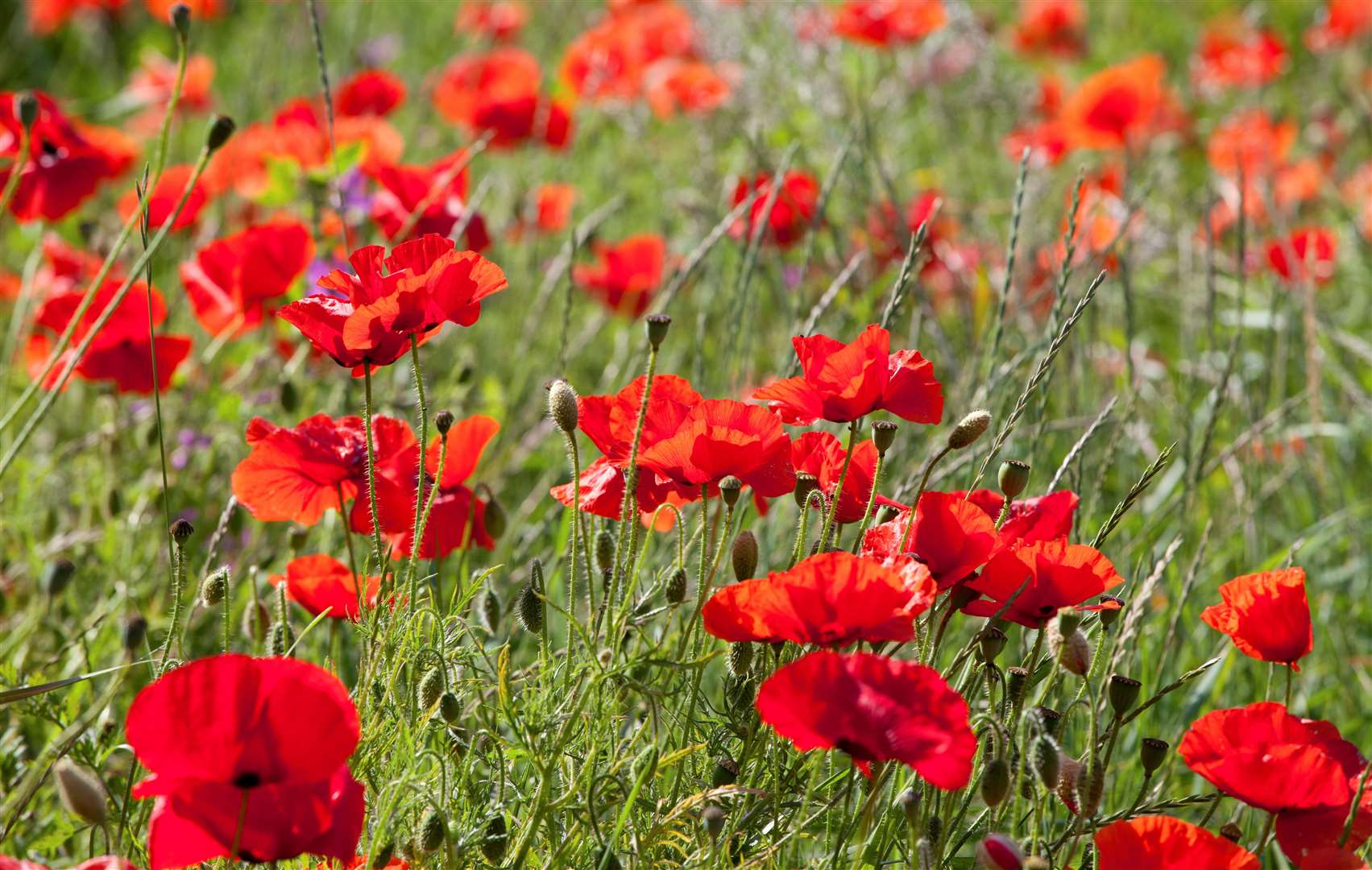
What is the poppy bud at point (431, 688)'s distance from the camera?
1.04 meters

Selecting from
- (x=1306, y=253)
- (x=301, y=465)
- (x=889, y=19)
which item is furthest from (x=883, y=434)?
(x=889, y=19)

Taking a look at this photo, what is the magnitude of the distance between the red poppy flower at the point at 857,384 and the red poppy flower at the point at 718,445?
0.04m

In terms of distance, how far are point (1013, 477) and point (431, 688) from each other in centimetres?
48

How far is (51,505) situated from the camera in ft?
6.47

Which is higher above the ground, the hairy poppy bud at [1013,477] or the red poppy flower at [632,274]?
the hairy poppy bud at [1013,477]

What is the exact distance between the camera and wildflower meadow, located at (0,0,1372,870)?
3.22 feet

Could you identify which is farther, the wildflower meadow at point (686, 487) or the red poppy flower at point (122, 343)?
the red poppy flower at point (122, 343)

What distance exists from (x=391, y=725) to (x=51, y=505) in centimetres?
106

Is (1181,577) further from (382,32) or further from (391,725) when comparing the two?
(382,32)

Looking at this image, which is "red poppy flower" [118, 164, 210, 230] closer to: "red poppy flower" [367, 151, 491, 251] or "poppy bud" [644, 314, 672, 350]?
"red poppy flower" [367, 151, 491, 251]

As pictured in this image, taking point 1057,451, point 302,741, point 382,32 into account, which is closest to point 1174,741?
point 1057,451

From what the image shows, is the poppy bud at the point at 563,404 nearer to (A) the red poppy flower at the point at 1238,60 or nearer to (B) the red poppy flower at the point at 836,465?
(B) the red poppy flower at the point at 836,465

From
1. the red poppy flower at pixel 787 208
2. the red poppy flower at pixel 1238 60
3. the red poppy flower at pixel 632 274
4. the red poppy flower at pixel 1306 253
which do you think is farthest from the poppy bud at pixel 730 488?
the red poppy flower at pixel 1238 60

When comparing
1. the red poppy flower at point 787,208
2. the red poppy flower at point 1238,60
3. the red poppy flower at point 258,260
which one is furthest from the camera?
the red poppy flower at point 1238,60
